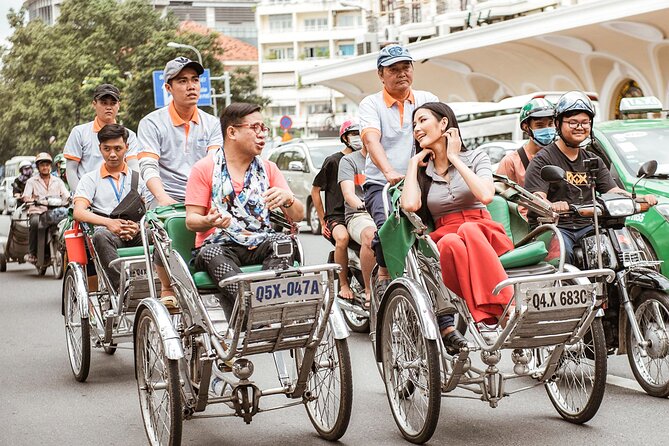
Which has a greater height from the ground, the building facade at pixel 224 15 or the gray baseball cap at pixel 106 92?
the building facade at pixel 224 15

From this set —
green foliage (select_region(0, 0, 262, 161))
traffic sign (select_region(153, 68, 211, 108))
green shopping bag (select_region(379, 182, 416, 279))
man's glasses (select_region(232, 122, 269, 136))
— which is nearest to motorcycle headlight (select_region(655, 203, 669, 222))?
green shopping bag (select_region(379, 182, 416, 279))

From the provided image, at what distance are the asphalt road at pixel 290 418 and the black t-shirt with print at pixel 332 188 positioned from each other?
1.46m

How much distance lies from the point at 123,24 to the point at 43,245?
42337 millimetres

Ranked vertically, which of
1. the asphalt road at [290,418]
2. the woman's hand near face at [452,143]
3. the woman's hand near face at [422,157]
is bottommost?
the asphalt road at [290,418]

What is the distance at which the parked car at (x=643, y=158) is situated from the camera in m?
9.33

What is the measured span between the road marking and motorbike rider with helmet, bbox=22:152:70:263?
10.5m

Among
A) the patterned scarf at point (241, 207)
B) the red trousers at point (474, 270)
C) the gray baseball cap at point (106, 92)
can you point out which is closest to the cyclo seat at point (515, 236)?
the red trousers at point (474, 270)

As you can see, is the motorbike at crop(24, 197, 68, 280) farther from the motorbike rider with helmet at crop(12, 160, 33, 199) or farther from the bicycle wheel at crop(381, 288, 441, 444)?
the bicycle wheel at crop(381, 288, 441, 444)

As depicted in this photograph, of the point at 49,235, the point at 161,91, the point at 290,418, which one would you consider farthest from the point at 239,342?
the point at 161,91

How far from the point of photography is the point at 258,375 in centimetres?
858

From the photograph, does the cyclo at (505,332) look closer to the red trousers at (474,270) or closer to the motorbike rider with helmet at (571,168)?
the red trousers at (474,270)

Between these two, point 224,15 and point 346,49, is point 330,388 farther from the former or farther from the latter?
point 224,15

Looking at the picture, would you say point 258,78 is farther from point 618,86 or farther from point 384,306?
point 384,306

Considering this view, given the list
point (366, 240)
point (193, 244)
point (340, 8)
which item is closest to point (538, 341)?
point (193, 244)
